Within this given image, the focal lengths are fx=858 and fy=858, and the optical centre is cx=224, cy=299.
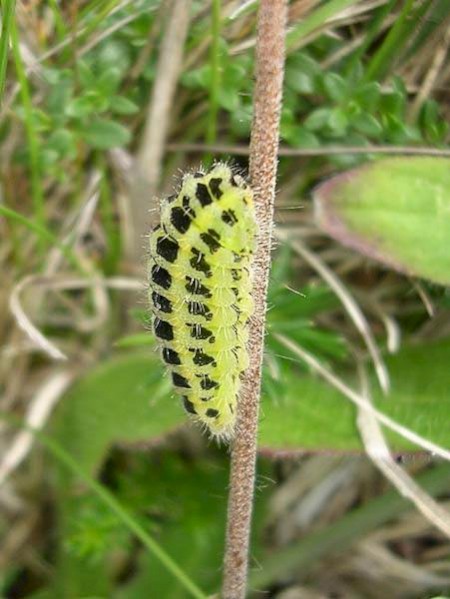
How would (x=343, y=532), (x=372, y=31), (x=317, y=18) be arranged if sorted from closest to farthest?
(x=317, y=18)
(x=372, y=31)
(x=343, y=532)

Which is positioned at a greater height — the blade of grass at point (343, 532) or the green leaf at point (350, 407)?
the green leaf at point (350, 407)

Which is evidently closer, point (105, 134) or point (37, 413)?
point (105, 134)

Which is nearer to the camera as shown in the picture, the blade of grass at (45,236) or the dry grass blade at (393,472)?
the dry grass blade at (393,472)

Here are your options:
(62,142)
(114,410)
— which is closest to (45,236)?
(62,142)

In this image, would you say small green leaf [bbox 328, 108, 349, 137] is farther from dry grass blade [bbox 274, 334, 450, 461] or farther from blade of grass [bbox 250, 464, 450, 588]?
blade of grass [bbox 250, 464, 450, 588]

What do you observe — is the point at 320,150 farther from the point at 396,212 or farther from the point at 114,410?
the point at 114,410

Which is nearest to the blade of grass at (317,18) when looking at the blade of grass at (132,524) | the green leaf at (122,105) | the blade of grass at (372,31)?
the blade of grass at (372,31)

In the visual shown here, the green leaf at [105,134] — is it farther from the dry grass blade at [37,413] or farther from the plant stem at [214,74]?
the dry grass blade at [37,413]
